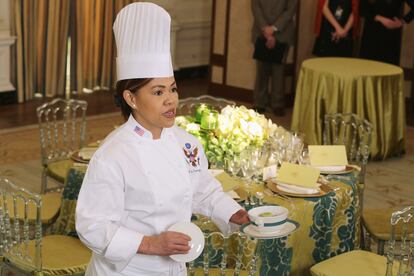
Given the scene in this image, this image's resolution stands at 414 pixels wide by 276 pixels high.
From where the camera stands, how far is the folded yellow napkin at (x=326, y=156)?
4113 mm

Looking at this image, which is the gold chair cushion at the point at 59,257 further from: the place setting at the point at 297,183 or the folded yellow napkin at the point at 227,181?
the place setting at the point at 297,183

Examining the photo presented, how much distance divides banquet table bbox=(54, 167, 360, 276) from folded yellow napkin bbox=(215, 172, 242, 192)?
0.12 ft

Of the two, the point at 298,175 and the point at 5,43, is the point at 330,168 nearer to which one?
the point at 298,175

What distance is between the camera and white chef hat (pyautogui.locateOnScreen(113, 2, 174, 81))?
2.34 m

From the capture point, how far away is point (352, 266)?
3713mm

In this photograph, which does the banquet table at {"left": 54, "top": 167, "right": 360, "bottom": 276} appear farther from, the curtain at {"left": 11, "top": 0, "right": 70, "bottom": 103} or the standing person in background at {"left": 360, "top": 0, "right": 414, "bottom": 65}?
the curtain at {"left": 11, "top": 0, "right": 70, "bottom": 103}

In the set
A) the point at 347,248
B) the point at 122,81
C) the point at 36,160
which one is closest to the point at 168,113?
the point at 122,81

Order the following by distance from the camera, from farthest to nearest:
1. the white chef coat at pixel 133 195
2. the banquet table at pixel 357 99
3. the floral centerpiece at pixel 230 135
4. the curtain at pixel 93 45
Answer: the curtain at pixel 93 45, the banquet table at pixel 357 99, the floral centerpiece at pixel 230 135, the white chef coat at pixel 133 195

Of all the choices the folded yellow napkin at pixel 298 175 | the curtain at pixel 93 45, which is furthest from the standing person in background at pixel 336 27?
the folded yellow napkin at pixel 298 175

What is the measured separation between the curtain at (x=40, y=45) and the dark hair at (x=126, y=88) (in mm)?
6109

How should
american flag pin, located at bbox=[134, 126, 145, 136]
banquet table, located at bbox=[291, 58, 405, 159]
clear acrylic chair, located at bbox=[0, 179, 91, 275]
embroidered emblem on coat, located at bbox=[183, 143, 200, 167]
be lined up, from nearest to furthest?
american flag pin, located at bbox=[134, 126, 145, 136]
embroidered emblem on coat, located at bbox=[183, 143, 200, 167]
clear acrylic chair, located at bbox=[0, 179, 91, 275]
banquet table, located at bbox=[291, 58, 405, 159]

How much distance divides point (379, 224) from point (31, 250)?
5.69 ft

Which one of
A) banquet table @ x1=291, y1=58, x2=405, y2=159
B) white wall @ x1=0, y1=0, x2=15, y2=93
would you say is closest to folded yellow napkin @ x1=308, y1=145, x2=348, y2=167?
banquet table @ x1=291, y1=58, x2=405, y2=159

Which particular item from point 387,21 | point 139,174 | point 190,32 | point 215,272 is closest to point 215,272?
point 215,272
